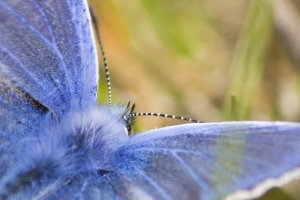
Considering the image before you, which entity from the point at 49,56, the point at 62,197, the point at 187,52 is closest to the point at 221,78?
the point at 187,52

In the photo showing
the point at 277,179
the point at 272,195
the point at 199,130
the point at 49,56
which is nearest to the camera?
the point at 277,179

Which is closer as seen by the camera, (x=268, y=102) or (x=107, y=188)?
(x=107, y=188)

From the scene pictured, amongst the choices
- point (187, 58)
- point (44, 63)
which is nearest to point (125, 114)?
point (44, 63)

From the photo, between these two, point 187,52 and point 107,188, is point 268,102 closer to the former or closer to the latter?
point 187,52

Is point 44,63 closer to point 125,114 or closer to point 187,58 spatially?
point 125,114

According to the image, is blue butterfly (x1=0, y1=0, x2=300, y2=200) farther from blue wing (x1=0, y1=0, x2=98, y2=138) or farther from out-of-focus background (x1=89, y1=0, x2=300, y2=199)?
out-of-focus background (x1=89, y1=0, x2=300, y2=199)

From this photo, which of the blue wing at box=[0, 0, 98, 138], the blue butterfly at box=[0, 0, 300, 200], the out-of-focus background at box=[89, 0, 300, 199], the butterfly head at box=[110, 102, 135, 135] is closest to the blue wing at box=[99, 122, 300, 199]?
the blue butterfly at box=[0, 0, 300, 200]
